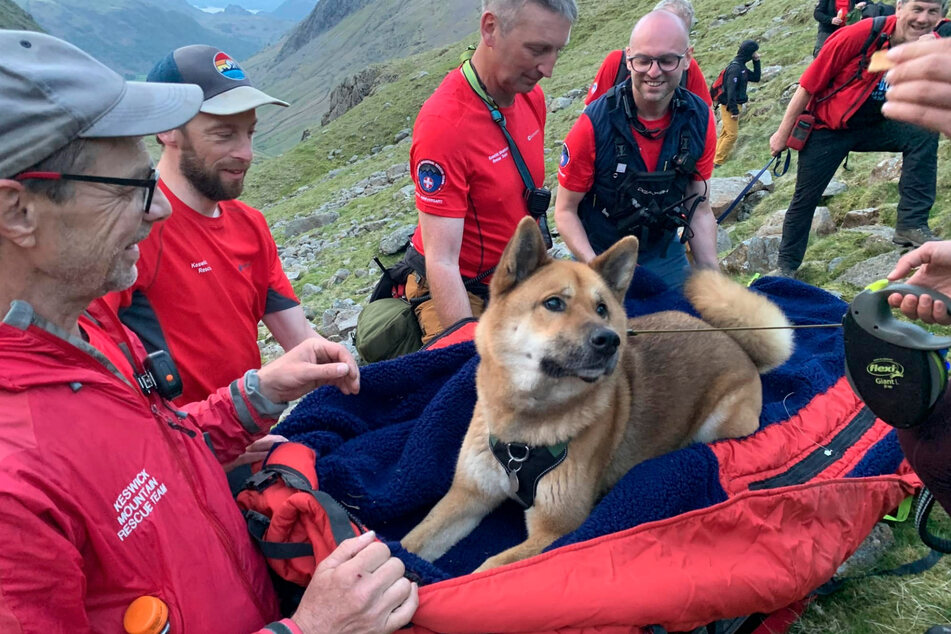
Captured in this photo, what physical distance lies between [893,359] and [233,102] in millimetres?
3018

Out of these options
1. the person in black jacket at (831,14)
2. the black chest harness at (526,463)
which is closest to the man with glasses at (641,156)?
the black chest harness at (526,463)

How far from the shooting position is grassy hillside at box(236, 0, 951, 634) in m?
2.51

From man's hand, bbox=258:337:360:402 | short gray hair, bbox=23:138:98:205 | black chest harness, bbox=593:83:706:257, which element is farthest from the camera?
black chest harness, bbox=593:83:706:257

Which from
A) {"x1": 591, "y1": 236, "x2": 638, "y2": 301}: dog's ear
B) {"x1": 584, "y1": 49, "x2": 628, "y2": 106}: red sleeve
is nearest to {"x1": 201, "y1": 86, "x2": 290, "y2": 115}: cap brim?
{"x1": 591, "y1": 236, "x2": 638, "y2": 301}: dog's ear

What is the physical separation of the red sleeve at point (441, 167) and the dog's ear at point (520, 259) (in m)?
0.86

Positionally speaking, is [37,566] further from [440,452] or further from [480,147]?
[480,147]

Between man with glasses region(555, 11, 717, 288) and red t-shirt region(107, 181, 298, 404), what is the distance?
7.88 ft

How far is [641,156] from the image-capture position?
171 inches

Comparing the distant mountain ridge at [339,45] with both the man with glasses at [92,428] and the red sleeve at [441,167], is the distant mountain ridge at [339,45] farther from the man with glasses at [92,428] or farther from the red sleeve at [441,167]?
the man with glasses at [92,428]

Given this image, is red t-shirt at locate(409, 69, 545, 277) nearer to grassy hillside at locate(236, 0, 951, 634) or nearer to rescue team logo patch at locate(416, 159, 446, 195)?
rescue team logo patch at locate(416, 159, 446, 195)

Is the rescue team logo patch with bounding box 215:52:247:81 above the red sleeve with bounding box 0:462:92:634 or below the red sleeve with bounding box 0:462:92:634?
above

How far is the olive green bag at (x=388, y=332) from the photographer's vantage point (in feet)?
13.5

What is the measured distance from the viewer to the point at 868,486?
2.53m

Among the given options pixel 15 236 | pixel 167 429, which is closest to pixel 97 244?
pixel 15 236
